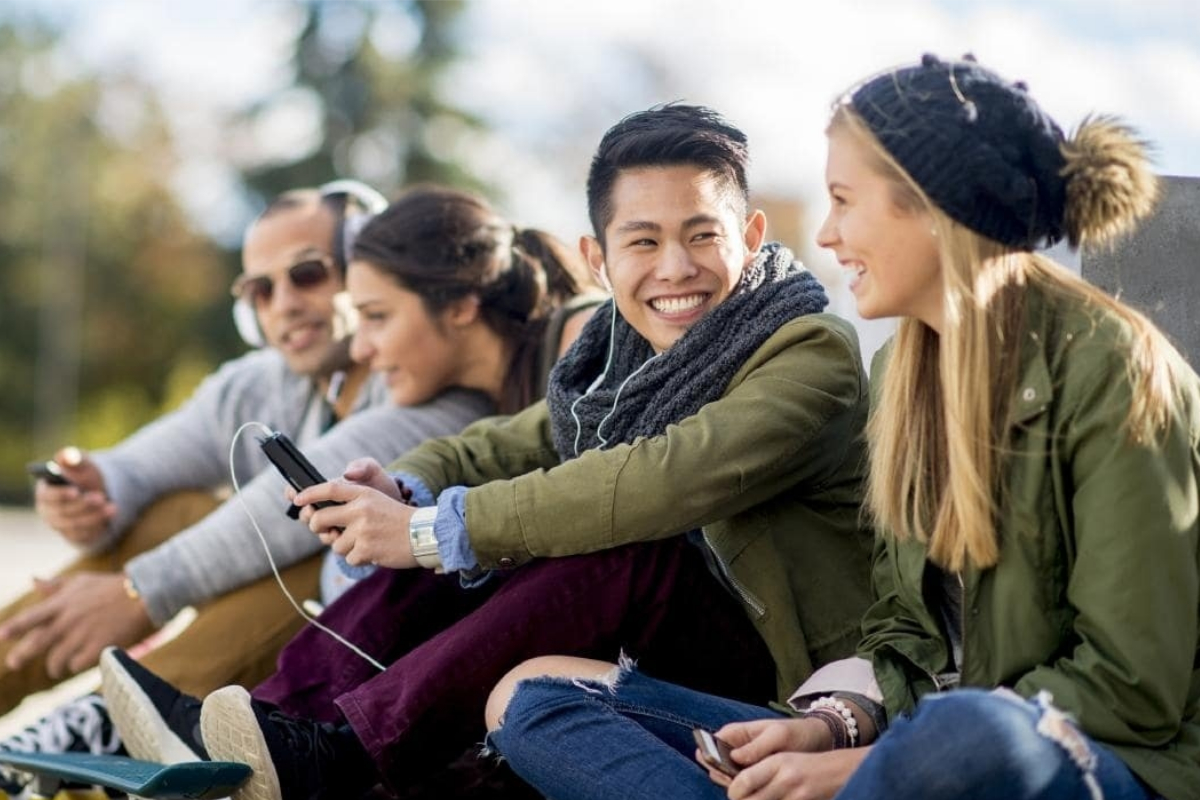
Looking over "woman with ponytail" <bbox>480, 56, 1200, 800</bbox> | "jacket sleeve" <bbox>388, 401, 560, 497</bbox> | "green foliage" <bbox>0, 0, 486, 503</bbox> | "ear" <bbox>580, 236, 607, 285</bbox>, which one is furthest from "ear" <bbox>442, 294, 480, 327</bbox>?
"green foliage" <bbox>0, 0, 486, 503</bbox>

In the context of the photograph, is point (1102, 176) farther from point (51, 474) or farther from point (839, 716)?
point (51, 474)

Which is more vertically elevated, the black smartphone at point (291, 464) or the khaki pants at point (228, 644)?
the black smartphone at point (291, 464)

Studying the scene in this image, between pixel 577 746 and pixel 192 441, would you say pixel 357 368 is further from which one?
pixel 577 746

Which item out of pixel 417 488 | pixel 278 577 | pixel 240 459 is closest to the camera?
pixel 417 488

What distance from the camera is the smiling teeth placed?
348cm

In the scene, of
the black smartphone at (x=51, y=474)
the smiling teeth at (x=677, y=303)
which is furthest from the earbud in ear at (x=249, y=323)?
the smiling teeth at (x=677, y=303)

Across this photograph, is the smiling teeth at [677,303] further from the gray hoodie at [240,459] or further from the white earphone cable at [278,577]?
the gray hoodie at [240,459]

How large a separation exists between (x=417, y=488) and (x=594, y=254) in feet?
2.17

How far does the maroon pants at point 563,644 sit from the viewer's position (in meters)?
3.12


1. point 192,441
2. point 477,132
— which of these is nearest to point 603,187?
point 192,441

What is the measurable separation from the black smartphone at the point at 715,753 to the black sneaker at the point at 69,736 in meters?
1.93

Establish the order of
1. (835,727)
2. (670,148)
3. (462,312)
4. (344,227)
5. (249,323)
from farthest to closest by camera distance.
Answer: (249,323) < (344,227) < (462,312) < (670,148) < (835,727)

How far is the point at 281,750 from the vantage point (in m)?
3.25

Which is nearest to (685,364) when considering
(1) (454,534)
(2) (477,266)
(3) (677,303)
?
(3) (677,303)
